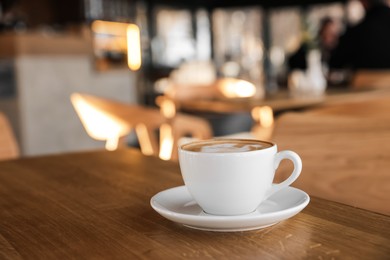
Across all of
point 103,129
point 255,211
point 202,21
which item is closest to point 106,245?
point 255,211

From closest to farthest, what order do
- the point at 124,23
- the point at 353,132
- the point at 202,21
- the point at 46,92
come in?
the point at 353,132 → the point at 46,92 → the point at 124,23 → the point at 202,21

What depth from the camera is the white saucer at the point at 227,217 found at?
63 cm

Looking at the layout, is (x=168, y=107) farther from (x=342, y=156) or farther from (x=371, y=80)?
(x=342, y=156)

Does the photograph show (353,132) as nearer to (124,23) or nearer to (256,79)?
(256,79)

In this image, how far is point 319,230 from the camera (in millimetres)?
651

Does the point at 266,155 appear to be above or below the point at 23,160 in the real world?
above

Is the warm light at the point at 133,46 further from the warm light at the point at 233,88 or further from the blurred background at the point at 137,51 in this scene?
the warm light at the point at 233,88

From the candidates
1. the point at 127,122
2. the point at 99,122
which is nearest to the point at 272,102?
the point at 127,122

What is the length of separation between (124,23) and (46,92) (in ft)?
12.6

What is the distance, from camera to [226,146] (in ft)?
2.40

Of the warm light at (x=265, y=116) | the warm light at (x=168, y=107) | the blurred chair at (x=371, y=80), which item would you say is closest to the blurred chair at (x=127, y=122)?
the warm light at (x=168, y=107)

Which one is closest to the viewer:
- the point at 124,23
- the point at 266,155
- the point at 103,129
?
the point at 266,155

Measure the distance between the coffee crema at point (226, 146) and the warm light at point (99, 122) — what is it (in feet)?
8.75

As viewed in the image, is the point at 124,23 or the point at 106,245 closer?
the point at 106,245
